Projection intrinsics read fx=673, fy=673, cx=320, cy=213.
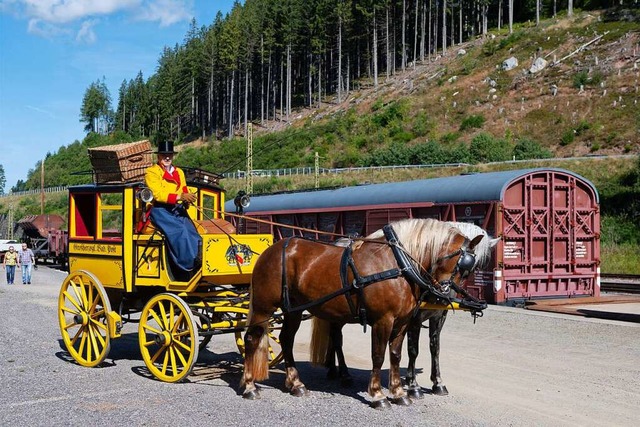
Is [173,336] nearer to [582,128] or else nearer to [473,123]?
[582,128]

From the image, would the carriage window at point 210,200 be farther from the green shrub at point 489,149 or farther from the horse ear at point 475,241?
the green shrub at point 489,149

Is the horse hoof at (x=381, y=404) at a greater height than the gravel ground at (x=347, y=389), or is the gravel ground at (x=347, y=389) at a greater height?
the horse hoof at (x=381, y=404)

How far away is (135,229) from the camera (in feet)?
29.7

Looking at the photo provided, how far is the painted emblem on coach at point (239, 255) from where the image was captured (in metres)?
8.55

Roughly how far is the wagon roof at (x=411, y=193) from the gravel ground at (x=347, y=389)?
5933 mm

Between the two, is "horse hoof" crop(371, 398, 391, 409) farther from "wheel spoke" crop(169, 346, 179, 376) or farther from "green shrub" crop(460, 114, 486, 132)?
"green shrub" crop(460, 114, 486, 132)

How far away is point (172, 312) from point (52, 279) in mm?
22910

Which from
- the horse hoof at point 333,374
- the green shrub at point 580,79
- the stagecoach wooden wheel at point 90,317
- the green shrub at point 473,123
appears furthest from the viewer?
the green shrub at point 580,79

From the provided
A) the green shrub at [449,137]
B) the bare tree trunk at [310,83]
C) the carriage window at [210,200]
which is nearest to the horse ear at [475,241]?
the carriage window at [210,200]

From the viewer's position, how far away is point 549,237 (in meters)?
18.3

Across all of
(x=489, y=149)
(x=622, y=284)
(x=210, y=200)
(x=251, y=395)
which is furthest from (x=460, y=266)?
(x=489, y=149)

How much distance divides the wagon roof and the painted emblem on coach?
10.2 meters

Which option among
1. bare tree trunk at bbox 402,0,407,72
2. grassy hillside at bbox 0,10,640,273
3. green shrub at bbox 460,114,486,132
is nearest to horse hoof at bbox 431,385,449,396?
grassy hillside at bbox 0,10,640,273

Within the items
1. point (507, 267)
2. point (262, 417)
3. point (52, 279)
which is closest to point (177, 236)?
point (262, 417)
